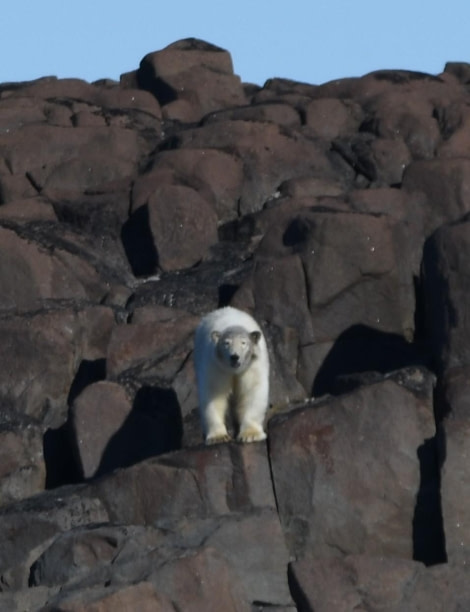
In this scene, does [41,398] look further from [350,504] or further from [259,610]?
[259,610]

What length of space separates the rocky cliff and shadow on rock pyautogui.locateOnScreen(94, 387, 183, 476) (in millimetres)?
23

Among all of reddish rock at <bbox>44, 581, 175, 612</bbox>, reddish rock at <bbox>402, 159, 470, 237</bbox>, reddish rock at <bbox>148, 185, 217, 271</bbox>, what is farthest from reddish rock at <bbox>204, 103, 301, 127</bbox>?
reddish rock at <bbox>44, 581, 175, 612</bbox>

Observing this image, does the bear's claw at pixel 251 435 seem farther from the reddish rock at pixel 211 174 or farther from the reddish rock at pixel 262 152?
the reddish rock at pixel 262 152

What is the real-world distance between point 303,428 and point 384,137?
1282 centimetres

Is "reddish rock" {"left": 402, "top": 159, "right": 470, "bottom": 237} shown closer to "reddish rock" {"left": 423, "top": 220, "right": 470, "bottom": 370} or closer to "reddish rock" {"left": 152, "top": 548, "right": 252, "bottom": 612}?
"reddish rock" {"left": 423, "top": 220, "right": 470, "bottom": 370}

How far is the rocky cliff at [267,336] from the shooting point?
16.3m

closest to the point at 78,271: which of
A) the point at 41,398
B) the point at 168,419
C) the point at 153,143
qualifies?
the point at 41,398

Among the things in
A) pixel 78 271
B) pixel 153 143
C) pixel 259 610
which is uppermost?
pixel 153 143

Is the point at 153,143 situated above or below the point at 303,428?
above

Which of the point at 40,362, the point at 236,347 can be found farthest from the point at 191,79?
the point at 236,347

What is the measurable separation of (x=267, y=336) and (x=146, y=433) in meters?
1.77

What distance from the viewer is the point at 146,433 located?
20.8m

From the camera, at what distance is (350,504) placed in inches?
711

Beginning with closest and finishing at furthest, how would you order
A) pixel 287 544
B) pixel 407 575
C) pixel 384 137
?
pixel 407 575
pixel 287 544
pixel 384 137
